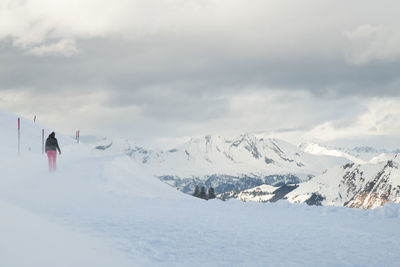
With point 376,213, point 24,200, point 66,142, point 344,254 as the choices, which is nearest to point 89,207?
point 24,200

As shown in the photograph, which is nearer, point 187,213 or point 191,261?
point 191,261

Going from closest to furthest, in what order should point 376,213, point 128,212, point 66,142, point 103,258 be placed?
point 103,258 → point 128,212 → point 376,213 → point 66,142

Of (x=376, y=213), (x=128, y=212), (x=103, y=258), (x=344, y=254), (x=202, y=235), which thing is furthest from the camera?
(x=376, y=213)

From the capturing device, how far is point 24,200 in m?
20.2

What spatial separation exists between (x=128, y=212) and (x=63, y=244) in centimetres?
673

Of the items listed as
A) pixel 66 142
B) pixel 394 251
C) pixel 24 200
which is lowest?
pixel 394 251

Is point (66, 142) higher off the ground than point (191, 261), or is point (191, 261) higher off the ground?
point (66, 142)

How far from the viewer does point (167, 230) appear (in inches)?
579

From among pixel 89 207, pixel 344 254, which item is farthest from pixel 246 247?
pixel 89 207

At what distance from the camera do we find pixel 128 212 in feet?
59.8

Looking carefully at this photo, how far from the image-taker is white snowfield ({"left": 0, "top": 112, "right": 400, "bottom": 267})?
11172mm

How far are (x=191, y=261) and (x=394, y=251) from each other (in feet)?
20.0

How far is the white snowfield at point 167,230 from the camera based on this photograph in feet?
36.7

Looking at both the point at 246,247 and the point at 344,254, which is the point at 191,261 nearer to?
the point at 246,247
